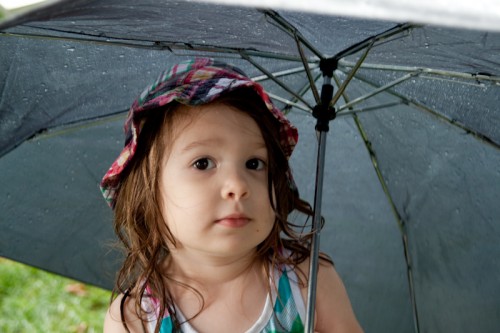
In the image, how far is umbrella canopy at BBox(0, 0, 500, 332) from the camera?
1.87 meters

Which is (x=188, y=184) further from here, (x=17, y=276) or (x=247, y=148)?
(x=17, y=276)

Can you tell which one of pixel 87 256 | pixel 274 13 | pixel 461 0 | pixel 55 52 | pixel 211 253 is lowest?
pixel 87 256

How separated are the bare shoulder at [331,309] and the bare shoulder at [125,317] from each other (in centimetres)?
43

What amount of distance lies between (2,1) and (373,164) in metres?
3.24

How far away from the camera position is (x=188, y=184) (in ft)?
6.20

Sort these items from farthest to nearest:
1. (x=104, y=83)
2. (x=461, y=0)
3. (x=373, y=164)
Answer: (x=373, y=164) → (x=104, y=83) → (x=461, y=0)

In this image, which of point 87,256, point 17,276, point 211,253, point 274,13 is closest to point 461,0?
point 274,13

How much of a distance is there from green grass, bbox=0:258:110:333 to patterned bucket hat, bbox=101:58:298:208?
5.59ft

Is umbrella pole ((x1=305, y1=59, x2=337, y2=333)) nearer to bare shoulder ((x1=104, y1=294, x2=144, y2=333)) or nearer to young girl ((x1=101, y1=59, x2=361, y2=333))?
young girl ((x1=101, y1=59, x2=361, y2=333))

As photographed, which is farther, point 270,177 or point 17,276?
point 17,276

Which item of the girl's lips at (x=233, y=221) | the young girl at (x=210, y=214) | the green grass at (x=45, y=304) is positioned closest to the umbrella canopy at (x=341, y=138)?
the young girl at (x=210, y=214)

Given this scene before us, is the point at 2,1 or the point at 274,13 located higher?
the point at 274,13

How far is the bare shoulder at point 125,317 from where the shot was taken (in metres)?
2.10

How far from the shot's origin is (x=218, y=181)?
1.86 meters
